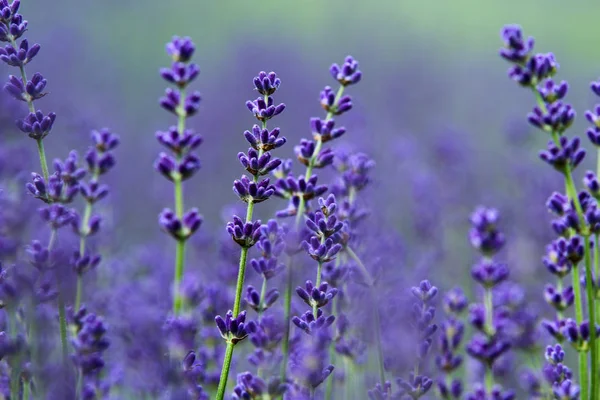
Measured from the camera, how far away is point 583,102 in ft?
32.6

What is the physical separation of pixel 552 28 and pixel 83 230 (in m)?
12.3

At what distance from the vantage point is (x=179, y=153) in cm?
170

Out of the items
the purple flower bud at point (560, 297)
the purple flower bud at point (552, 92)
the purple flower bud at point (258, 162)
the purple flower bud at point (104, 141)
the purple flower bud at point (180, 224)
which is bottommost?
the purple flower bud at point (560, 297)

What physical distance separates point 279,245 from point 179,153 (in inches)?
13.8

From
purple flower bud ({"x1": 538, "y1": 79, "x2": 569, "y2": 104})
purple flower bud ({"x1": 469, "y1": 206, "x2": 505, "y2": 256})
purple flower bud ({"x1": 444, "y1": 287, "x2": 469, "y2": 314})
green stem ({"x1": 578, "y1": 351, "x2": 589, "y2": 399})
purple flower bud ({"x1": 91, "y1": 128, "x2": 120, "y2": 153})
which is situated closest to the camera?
green stem ({"x1": 578, "y1": 351, "x2": 589, "y2": 399})

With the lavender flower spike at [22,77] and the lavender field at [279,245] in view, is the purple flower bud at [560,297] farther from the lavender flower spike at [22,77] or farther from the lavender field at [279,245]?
the lavender flower spike at [22,77]

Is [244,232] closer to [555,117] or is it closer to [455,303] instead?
[555,117]

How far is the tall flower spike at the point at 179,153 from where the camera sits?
165 cm

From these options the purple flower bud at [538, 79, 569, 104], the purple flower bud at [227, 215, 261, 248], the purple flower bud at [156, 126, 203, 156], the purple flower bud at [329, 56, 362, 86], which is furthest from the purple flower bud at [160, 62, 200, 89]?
the purple flower bud at [538, 79, 569, 104]

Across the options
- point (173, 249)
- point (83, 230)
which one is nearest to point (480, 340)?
point (83, 230)

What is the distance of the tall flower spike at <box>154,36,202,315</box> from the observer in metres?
1.65

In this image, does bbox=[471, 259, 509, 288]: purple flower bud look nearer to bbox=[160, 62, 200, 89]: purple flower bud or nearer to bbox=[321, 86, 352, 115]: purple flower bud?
bbox=[321, 86, 352, 115]: purple flower bud

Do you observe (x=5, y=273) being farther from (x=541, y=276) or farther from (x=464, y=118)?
(x=464, y=118)

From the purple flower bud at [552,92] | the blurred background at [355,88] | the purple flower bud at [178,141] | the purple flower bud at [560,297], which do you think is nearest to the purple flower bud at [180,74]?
the purple flower bud at [178,141]
